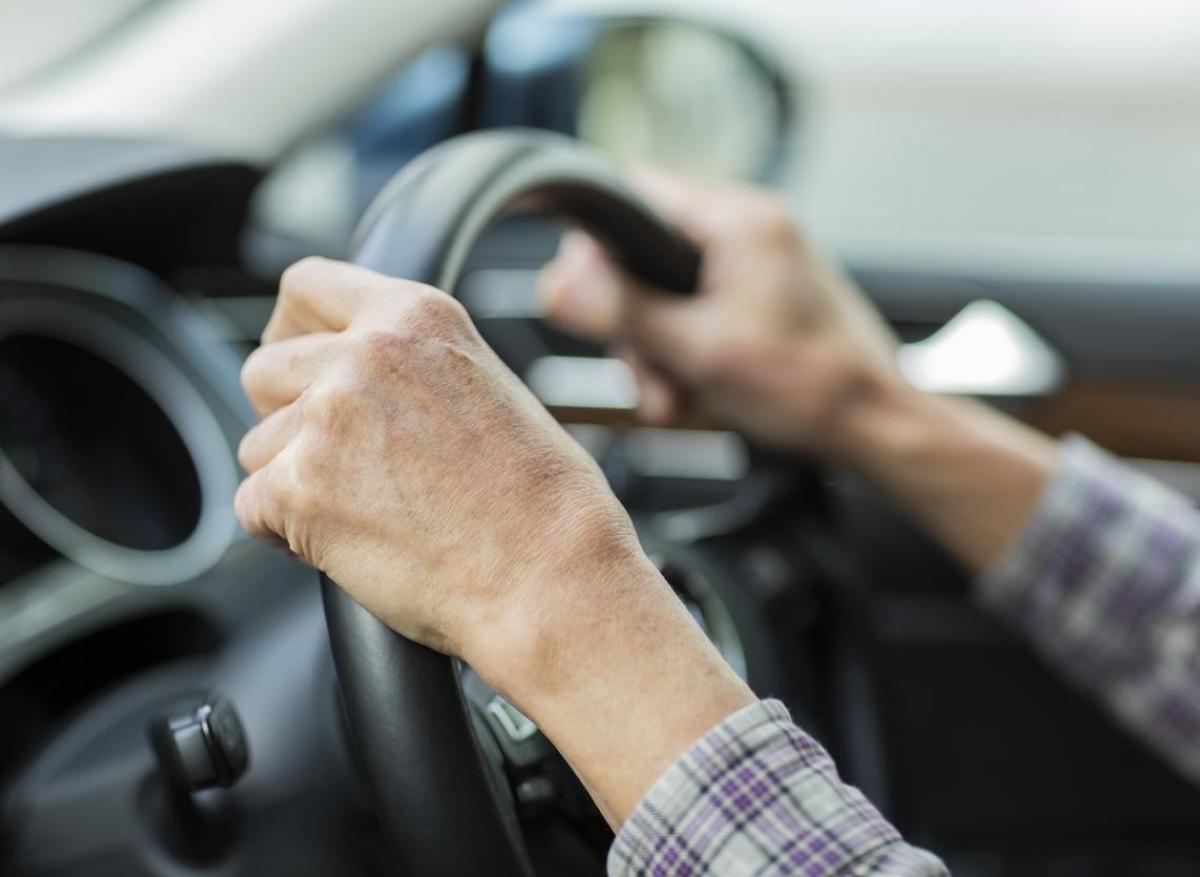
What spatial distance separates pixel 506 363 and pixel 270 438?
0.67 metres

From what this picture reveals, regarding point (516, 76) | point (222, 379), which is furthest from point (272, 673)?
point (516, 76)

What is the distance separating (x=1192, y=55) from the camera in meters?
2.24

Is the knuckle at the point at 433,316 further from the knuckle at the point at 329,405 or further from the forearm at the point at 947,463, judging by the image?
the forearm at the point at 947,463

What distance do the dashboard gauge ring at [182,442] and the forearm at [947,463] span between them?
475mm

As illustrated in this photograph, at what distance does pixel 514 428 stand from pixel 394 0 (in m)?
0.86

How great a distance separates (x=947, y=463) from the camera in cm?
111

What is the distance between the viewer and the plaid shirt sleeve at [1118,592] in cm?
108

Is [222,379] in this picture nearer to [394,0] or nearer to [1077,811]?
[394,0]

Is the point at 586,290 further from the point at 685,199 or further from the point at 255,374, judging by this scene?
the point at 255,374

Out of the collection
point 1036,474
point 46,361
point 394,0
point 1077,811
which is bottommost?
point 1077,811

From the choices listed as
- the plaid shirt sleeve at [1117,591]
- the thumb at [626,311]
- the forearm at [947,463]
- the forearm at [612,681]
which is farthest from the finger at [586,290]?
the forearm at [612,681]

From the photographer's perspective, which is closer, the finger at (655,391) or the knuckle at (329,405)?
the knuckle at (329,405)

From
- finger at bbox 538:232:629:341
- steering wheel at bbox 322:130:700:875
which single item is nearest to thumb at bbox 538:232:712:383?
finger at bbox 538:232:629:341

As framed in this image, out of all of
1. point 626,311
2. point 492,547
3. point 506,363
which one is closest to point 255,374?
point 492,547
